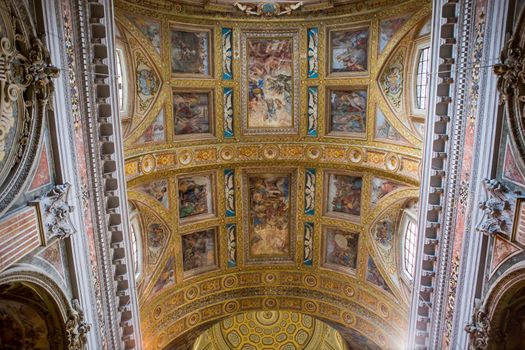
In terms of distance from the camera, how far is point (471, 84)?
1016cm

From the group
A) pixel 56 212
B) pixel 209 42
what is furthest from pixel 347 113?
pixel 56 212

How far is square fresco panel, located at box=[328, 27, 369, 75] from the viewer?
15.0 metres

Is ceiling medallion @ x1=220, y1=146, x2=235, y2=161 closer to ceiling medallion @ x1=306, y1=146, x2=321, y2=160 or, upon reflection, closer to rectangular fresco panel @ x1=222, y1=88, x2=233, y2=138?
rectangular fresco panel @ x1=222, y1=88, x2=233, y2=138

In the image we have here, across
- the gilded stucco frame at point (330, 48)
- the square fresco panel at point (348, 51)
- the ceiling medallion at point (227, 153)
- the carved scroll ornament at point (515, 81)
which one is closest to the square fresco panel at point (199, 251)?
the ceiling medallion at point (227, 153)

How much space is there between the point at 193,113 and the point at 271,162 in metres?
3.09

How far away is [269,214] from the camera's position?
60.6 ft

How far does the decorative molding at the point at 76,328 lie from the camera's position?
1021 centimetres

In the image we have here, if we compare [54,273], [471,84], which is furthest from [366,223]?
[54,273]

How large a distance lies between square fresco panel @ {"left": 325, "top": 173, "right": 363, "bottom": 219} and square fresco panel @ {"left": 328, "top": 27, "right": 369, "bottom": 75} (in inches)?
143

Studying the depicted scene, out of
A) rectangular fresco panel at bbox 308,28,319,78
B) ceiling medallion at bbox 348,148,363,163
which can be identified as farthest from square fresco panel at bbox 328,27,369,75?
ceiling medallion at bbox 348,148,363,163

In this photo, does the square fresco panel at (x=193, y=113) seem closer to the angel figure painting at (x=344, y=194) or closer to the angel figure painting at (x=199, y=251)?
the angel figure painting at (x=199, y=251)

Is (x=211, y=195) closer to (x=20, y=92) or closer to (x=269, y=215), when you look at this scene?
(x=269, y=215)

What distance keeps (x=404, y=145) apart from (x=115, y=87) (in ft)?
27.3

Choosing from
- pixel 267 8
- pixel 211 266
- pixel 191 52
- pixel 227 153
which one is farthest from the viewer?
pixel 211 266
